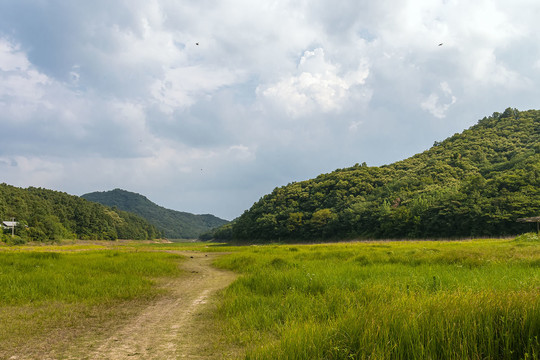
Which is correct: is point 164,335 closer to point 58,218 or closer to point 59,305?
point 59,305

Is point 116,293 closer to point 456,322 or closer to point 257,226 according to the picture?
point 456,322

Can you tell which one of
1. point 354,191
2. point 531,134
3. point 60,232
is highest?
point 531,134

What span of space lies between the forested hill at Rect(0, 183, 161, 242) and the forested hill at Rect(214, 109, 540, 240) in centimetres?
6413

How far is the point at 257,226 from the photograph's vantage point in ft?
317

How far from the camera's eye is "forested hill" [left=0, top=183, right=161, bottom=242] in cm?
9694

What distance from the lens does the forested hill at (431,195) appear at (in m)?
54.5

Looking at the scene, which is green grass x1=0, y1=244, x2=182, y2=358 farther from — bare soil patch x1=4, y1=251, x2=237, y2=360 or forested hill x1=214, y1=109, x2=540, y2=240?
forested hill x1=214, y1=109, x2=540, y2=240

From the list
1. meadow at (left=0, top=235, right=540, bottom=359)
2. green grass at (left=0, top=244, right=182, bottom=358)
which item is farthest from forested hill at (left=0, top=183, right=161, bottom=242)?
meadow at (left=0, top=235, right=540, bottom=359)

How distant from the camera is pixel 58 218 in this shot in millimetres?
118625

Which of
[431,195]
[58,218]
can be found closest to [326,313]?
[431,195]

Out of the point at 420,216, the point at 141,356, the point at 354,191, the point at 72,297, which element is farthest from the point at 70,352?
the point at 354,191

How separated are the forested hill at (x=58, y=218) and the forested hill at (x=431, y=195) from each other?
64131 millimetres

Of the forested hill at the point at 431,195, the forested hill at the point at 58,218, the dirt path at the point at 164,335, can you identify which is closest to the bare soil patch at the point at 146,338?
the dirt path at the point at 164,335

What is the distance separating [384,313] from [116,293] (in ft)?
27.7
